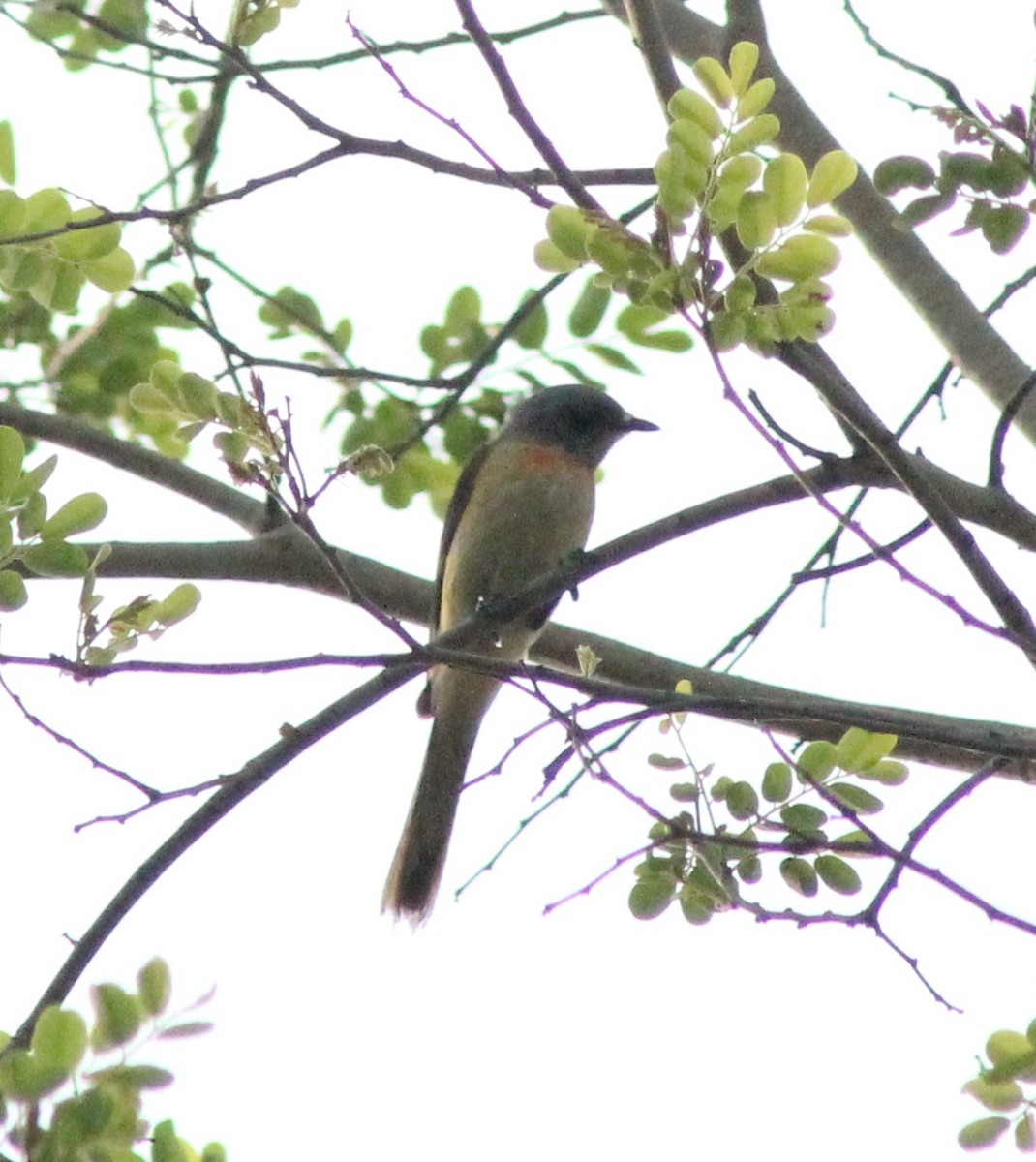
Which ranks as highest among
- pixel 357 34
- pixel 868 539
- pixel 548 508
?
pixel 548 508

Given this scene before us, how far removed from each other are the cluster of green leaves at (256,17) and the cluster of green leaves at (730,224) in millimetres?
1412

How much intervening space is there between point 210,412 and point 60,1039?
1423 millimetres

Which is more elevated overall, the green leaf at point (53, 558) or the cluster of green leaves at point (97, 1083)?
the green leaf at point (53, 558)

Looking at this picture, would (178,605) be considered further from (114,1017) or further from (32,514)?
(114,1017)

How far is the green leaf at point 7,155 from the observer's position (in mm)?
5164

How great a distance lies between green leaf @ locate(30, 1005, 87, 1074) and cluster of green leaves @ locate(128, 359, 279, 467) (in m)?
1.22

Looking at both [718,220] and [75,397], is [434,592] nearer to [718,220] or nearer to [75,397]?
[75,397]

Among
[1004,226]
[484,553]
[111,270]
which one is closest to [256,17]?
[111,270]

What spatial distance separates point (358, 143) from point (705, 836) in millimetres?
2038

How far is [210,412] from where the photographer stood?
3.85 m

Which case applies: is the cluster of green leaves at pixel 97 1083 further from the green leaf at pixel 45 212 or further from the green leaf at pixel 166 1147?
the green leaf at pixel 45 212

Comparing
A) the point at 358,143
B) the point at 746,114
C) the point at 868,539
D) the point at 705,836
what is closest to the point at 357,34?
the point at 358,143

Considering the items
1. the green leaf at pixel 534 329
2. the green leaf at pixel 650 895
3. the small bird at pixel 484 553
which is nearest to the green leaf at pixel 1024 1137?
the green leaf at pixel 650 895

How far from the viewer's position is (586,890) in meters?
4.31
